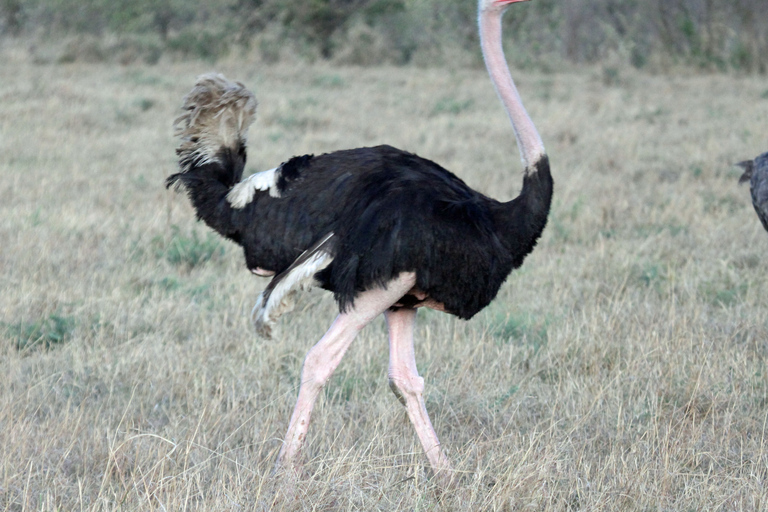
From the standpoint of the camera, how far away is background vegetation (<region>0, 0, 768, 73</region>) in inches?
612

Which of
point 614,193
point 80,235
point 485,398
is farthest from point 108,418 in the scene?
point 614,193

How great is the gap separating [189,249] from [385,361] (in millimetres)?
1884

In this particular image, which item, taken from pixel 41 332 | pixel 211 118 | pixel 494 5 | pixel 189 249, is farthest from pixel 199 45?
pixel 494 5

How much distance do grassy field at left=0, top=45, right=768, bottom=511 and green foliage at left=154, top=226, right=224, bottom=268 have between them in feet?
0.06

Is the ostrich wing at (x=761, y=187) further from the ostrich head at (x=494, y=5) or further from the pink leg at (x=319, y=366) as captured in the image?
the pink leg at (x=319, y=366)

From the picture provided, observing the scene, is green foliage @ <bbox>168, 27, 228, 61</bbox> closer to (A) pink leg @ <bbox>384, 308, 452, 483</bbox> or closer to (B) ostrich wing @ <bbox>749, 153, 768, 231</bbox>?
(B) ostrich wing @ <bbox>749, 153, 768, 231</bbox>

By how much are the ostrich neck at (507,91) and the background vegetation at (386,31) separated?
474 inches

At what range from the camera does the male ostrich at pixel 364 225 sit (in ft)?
9.08

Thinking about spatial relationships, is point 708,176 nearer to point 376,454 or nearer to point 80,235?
point 80,235

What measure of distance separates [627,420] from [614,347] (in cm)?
66

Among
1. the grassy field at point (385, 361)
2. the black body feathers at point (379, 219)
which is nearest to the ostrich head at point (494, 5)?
the black body feathers at point (379, 219)

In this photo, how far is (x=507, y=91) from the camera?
10.2 feet

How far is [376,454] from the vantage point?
10.2ft

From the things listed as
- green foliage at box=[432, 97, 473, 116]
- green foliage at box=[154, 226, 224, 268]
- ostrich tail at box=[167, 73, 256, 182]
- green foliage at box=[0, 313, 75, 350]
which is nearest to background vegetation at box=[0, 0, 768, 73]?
green foliage at box=[432, 97, 473, 116]
